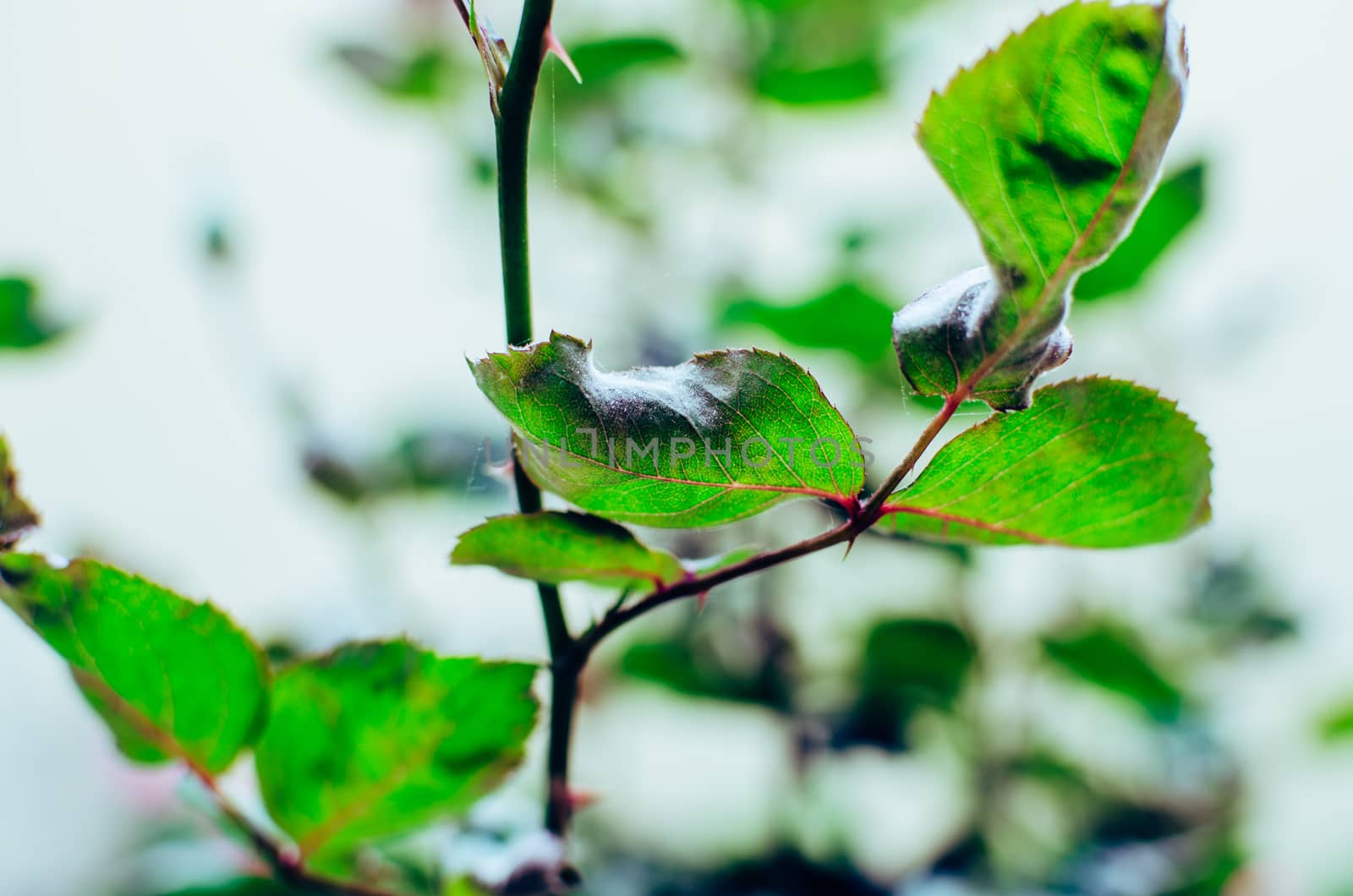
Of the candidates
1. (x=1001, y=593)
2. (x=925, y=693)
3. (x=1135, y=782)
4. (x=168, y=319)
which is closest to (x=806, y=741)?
(x=925, y=693)

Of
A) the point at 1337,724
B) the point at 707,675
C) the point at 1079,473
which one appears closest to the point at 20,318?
the point at 1079,473

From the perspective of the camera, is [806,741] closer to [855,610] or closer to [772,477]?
[855,610]

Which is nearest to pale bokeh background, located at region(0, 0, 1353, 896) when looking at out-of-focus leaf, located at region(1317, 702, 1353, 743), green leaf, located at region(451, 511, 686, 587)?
out-of-focus leaf, located at region(1317, 702, 1353, 743)

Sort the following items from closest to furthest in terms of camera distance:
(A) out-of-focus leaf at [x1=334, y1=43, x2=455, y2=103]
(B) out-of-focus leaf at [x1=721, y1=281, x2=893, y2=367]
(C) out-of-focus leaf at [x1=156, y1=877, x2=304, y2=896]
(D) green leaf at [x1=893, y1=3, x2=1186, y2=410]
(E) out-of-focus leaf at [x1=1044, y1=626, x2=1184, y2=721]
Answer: (D) green leaf at [x1=893, y1=3, x2=1186, y2=410]
(C) out-of-focus leaf at [x1=156, y1=877, x2=304, y2=896]
(B) out-of-focus leaf at [x1=721, y1=281, x2=893, y2=367]
(E) out-of-focus leaf at [x1=1044, y1=626, x2=1184, y2=721]
(A) out-of-focus leaf at [x1=334, y1=43, x2=455, y2=103]

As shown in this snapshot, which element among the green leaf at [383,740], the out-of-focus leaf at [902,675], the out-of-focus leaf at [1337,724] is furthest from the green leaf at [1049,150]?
the out-of-focus leaf at [1337,724]

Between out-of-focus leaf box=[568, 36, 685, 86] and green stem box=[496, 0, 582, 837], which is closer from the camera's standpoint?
green stem box=[496, 0, 582, 837]

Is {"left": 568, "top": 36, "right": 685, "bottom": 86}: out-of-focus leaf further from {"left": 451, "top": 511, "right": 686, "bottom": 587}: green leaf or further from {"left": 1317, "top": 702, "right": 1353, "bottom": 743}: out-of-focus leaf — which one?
{"left": 1317, "top": 702, "right": 1353, "bottom": 743}: out-of-focus leaf

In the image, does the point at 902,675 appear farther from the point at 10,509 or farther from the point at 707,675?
the point at 10,509
